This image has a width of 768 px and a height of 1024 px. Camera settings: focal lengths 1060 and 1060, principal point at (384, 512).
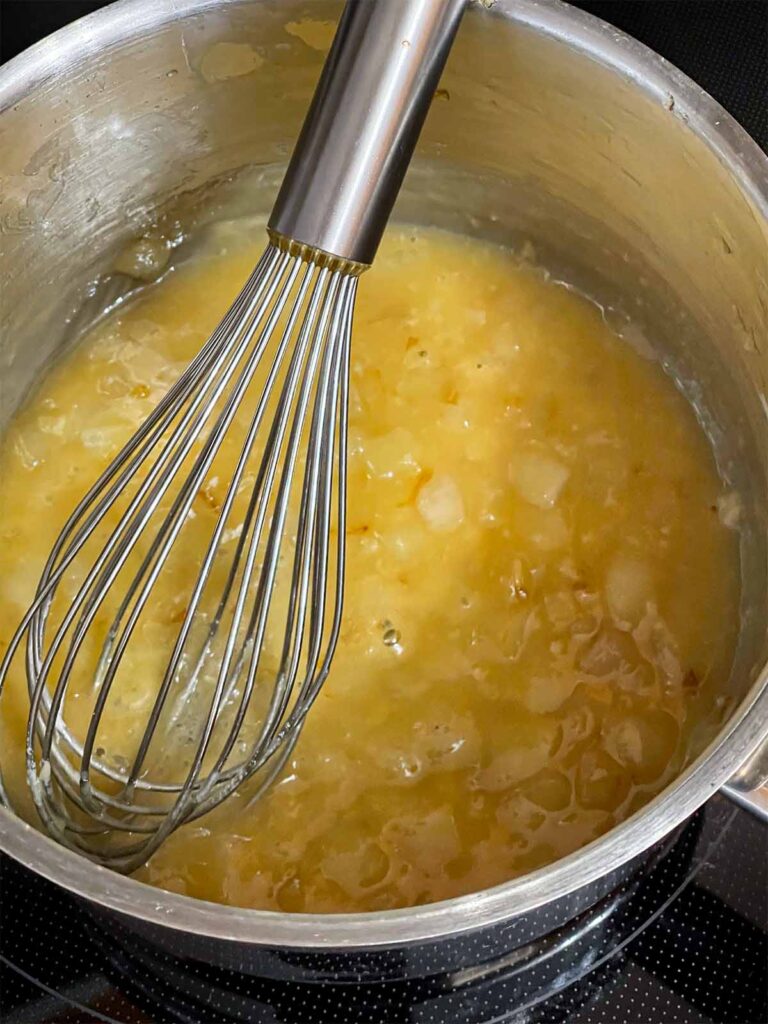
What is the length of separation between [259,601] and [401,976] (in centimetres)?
27

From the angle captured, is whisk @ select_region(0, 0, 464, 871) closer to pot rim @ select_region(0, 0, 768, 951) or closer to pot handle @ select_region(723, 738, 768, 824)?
pot rim @ select_region(0, 0, 768, 951)

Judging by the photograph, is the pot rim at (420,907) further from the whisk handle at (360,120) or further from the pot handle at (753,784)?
the whisk handle at (360,120)

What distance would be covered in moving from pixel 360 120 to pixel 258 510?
→ 27 cm

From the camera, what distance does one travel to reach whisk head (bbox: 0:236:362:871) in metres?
0.70

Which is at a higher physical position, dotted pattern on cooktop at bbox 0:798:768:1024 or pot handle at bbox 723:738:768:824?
pot handle at bbox 723:738:768:824

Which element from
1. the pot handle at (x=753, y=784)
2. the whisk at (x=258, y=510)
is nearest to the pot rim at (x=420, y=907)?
the pot handle at (x=753, y=784)

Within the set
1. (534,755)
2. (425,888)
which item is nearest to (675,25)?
(534,755)

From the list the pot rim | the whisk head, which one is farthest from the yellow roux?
the pot rim

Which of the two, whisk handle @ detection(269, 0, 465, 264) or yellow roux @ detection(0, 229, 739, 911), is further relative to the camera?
yellow roux @ detection(0, 229, 739, 911)

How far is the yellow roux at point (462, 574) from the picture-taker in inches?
31.3

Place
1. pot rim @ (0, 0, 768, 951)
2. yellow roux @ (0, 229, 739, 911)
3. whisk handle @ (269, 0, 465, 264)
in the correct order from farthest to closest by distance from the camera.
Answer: yellow roux @ (0, 229, 739, 911) → whisk handle @ (269, 0, 465, 264) → pot rim @ (0, 0, 768, 951)

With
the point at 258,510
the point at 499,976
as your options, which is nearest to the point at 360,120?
the point at 258,510

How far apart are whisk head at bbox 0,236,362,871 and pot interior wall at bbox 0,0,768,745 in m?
0.21

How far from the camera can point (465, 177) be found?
1013 mm
